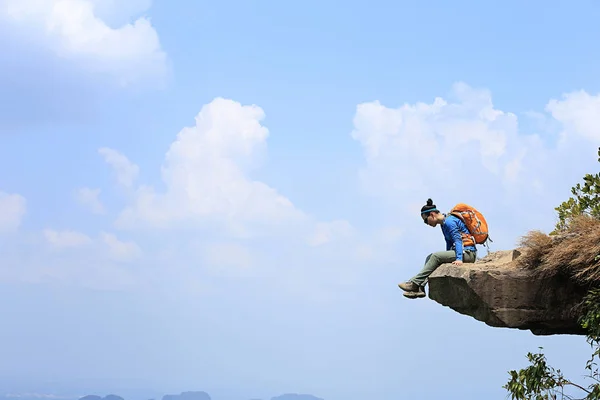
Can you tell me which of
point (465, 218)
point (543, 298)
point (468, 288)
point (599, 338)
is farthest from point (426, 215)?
point (599, 338)

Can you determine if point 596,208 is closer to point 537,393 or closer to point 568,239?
point 568,239

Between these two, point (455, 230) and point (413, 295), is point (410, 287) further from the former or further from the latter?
point (455, 230)

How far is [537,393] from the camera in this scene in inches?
487

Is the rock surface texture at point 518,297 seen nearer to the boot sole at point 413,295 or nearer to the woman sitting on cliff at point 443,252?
the woman sitting on cliff at point 443,252

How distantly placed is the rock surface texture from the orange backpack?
798mm

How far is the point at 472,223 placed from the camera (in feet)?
42.0

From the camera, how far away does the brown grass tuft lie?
1075 centimetres

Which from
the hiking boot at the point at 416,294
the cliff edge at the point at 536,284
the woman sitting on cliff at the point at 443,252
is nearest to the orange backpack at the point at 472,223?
the woman sitting on cliff at the point at 443,252

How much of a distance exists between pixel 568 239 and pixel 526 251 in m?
0.70

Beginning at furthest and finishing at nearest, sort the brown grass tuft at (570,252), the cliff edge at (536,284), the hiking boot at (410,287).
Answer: the hiking boot at (410,287) < the cliff edge at (536,284) < the brown grass tuft at (570,252)

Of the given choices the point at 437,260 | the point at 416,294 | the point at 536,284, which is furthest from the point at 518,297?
the point at 416,294

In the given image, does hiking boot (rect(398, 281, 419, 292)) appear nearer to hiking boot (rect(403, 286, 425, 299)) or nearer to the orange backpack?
→ hiking boot (rect(403, 286, 425, 299))

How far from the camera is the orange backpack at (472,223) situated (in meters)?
12.8

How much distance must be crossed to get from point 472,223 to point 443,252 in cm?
71
